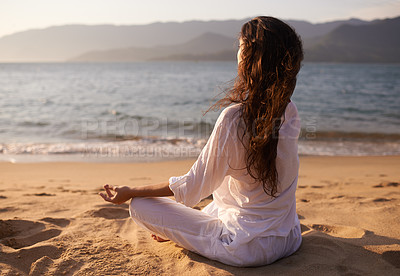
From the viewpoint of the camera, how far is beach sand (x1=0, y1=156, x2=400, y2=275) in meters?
2.20

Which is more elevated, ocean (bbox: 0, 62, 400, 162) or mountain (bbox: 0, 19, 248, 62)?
mountain (bbox: 0, 19, 248, 62)

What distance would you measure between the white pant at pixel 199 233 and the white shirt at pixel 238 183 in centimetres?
7

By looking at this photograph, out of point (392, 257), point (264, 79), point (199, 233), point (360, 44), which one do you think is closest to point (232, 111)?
point (264, 79)

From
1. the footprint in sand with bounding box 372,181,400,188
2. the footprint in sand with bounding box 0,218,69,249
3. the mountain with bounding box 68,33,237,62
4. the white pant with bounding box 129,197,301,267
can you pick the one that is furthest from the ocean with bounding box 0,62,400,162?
the mountain with bounding box 68,33,237,62

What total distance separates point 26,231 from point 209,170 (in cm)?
185

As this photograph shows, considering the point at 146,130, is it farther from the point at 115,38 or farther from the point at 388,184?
the point at 115,38

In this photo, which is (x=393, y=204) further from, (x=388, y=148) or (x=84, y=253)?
(x=388, y=148)

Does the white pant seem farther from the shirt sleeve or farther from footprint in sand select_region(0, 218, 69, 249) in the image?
footprint in sand select_region(0, 218, 69, 249)

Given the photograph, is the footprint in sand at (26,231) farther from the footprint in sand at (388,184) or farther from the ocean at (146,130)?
the footprint in sand at (388,184)

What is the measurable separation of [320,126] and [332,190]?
677 cm

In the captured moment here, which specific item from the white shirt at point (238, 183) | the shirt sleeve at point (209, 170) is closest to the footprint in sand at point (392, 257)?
the white shirt at point (238, 183)

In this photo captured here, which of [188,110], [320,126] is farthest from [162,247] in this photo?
[188,110]

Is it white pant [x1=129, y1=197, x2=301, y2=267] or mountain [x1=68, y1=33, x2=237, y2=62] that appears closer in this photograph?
white pant [x1=129, y1=197, x2=301, y2=267]

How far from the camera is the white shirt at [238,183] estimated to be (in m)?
1.89
